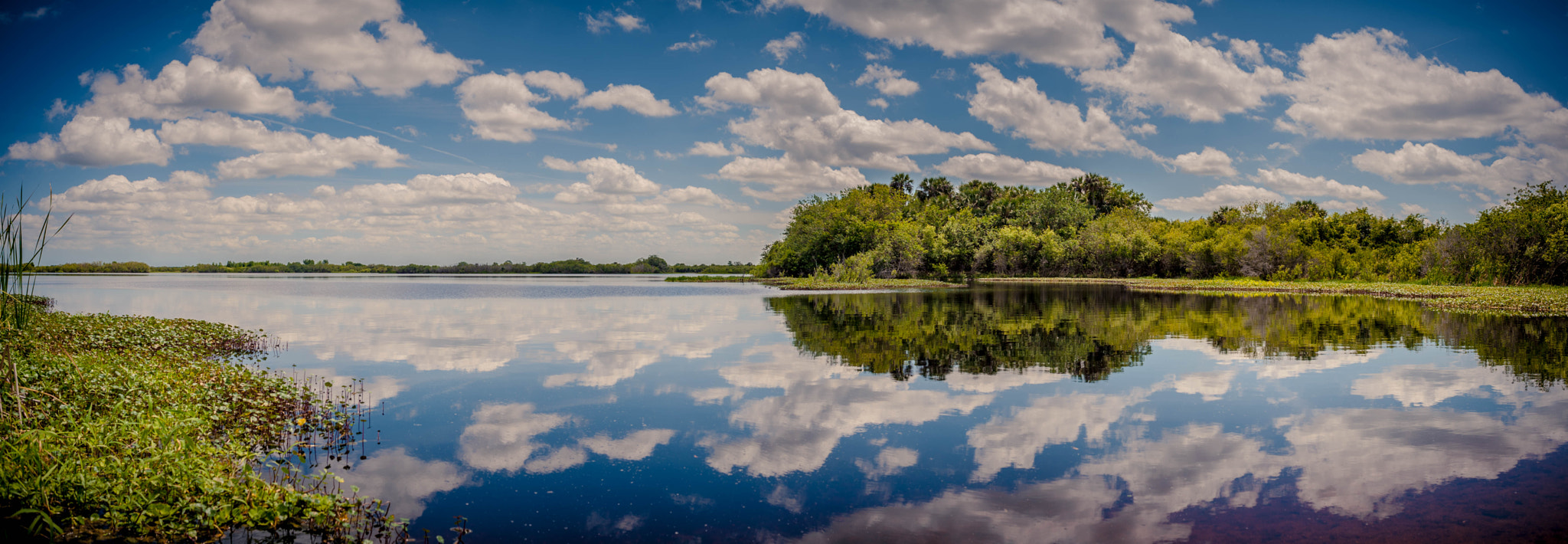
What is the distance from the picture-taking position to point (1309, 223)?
72.4 meters

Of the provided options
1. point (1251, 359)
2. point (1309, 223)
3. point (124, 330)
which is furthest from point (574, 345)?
point (1309, 223)

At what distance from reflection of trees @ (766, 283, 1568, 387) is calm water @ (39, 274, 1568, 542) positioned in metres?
0.22

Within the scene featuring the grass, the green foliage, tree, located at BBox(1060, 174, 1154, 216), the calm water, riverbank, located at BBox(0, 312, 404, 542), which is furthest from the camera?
tree, located at BBox(1060, 174, 1154, 216)

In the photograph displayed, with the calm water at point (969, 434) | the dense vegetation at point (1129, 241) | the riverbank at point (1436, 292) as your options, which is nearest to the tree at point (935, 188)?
the dense vegetation at point (1129, 241)

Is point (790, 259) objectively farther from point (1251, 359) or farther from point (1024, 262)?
point (1251, 359)

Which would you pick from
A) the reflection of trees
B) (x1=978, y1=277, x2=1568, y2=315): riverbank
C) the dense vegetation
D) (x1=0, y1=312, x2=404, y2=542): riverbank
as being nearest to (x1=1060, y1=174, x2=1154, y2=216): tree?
the dense vegetation

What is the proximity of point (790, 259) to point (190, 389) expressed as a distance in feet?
250

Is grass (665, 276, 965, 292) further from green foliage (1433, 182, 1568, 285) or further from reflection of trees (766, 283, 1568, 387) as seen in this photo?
green foliage (1433, 182, 1568, 285)

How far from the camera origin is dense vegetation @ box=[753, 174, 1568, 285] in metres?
51.6

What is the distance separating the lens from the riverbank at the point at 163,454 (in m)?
6.60

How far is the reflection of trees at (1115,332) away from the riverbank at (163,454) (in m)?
11.3

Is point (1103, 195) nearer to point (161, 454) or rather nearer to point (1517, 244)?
point (1517, 244)

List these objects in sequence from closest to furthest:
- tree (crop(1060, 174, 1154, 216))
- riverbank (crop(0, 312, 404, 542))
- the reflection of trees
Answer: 1. riverbank (crop(0, 312, 404, 542))
2. the reflection of trees
3. tree (crop(1060, 174, 1154, 216))

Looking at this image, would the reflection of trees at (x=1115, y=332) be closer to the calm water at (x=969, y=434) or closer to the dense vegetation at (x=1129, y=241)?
the calm water at (x=969, y=434)
